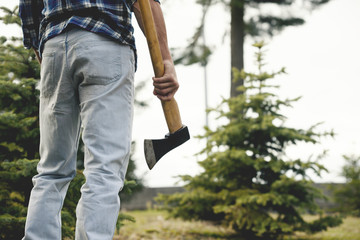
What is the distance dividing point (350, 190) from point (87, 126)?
8.69 metres

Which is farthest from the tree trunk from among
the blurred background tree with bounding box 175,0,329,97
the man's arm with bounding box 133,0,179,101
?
the man's arm with bounding box 133,0,179,101

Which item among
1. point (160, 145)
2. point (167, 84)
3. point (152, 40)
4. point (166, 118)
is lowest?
point (160, 145)

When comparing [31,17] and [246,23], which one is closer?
[31,17]

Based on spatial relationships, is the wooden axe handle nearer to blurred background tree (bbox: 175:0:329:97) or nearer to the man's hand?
the man's hand

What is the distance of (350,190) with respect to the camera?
884cm

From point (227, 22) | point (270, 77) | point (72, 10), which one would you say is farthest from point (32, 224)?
point (227, 22)

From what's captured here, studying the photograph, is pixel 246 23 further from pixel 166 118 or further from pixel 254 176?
pixel 166 118

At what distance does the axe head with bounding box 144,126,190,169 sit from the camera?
1774 millimetres

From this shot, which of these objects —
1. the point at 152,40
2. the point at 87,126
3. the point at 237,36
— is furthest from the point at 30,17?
the point at 237,36

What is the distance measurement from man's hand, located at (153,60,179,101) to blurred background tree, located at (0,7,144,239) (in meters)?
1.45

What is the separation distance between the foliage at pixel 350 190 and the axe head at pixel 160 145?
302 inches

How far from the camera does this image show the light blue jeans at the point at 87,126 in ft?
4.78

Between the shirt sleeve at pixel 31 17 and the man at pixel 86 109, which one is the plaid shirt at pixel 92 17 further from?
the shirt sleeve at pixel 31 17

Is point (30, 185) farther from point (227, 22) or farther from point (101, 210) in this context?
point (227, 22)
